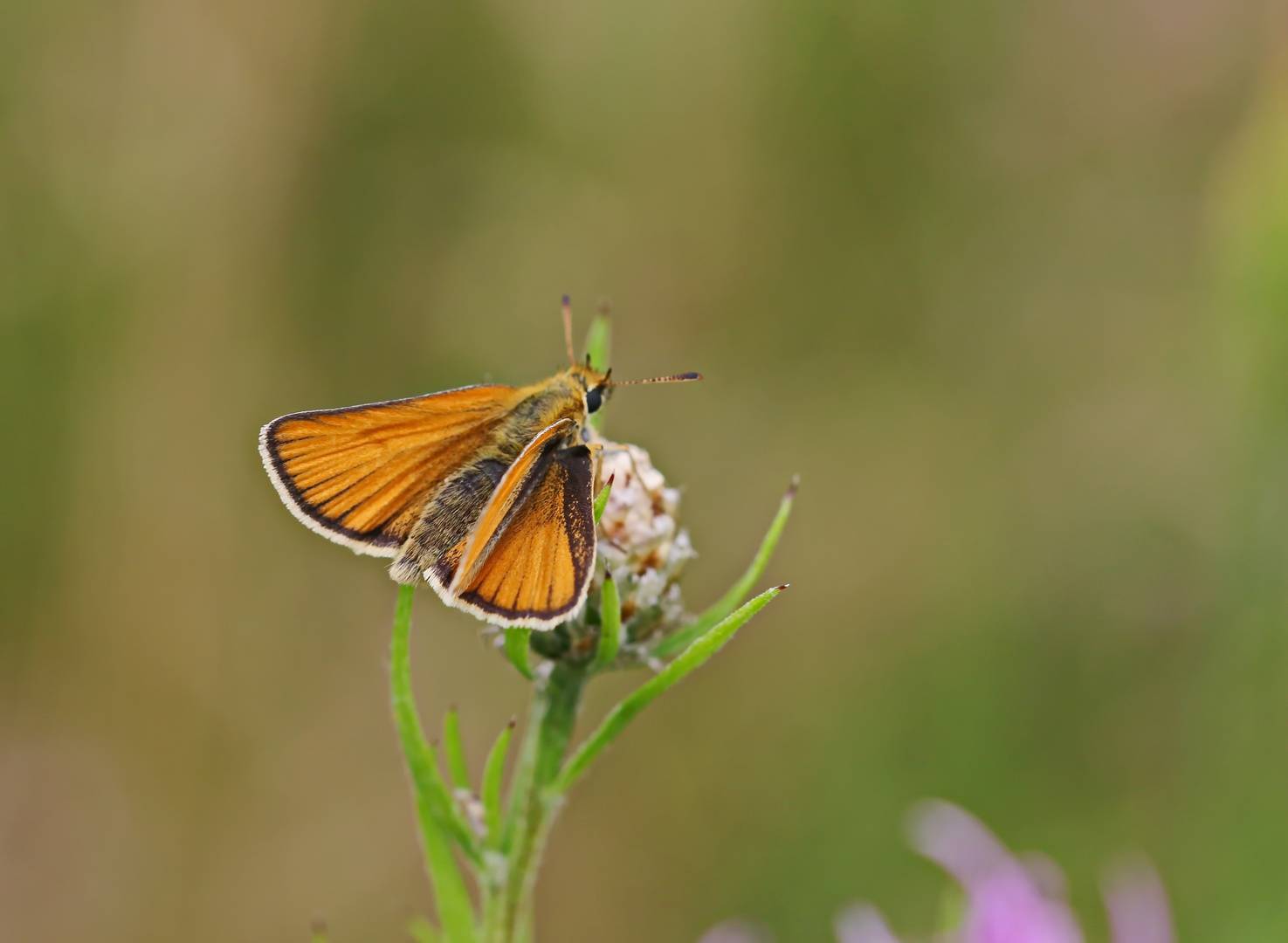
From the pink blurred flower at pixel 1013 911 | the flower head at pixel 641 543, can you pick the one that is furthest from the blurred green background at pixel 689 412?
the pink blurred flower at pixel 1013 911

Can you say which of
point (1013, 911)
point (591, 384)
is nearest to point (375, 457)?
point (591, 384)

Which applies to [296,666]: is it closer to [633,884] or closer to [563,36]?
[633,884]

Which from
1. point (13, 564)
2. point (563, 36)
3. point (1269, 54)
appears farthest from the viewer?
point (563, 36)

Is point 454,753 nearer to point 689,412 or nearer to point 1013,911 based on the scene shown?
point 1013,911

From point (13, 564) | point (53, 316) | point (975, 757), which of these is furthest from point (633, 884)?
point (53, 316)

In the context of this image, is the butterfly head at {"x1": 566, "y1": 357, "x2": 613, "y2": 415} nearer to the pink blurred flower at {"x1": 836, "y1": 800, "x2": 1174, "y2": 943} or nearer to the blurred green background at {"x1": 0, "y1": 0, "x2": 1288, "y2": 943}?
the pink blurred flower at {"x1": 836, "y1": 800, "x2": 1174, "y2": 943}

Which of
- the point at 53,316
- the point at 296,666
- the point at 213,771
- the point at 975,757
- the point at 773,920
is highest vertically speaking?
the point at 53,316

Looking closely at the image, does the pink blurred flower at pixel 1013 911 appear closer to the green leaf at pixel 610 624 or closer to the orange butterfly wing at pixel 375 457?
the green leaf at pixel 610 624
